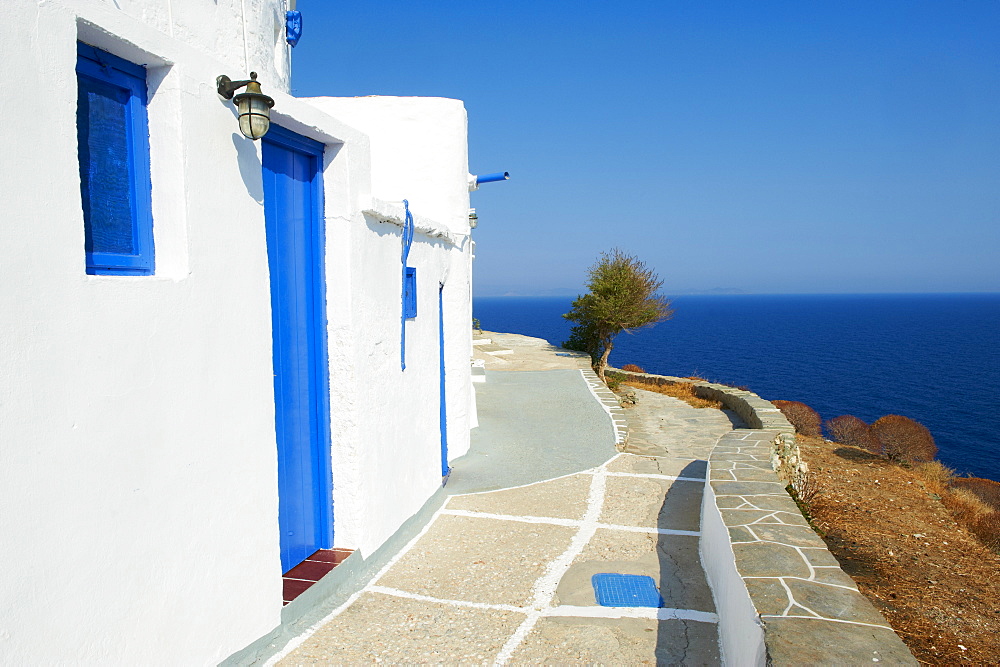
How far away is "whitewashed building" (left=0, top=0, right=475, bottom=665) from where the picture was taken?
88.8 inches

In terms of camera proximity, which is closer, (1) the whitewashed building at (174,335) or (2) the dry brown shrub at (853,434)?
(1) the whitewashed building at (174,335)

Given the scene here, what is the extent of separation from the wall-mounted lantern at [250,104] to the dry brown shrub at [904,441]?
1376 centimetres

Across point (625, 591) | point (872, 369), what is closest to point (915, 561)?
point (625, 591)

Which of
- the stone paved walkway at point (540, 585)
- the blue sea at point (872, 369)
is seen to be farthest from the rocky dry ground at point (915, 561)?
the blue sea at point (872, 369)

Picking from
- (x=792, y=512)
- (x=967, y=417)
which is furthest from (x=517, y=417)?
(x=967, y=417)

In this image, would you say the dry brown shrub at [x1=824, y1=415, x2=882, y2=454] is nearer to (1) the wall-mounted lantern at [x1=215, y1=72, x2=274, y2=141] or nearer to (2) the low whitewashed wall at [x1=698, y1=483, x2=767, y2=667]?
(2) the low whitewashed wall at [x1=698, y1=483, x2=767, y2=667]

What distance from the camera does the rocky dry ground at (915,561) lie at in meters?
4.87

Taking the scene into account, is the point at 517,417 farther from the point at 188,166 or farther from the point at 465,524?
the point at 188,166

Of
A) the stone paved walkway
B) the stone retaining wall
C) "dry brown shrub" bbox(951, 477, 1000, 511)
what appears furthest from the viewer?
"dry brown shrub" bbox(951, 477, 1000, 511)

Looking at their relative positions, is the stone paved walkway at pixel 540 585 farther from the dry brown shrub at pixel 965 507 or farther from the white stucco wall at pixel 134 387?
the dry brown shrub at pixel 965 507

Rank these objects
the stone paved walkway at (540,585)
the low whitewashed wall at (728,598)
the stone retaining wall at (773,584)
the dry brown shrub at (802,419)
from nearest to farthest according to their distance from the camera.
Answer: the stone retaining wall at (773,584), the low whitewashed wall at (728,598), the stone paved walkway at (540,585), the dry brown shrub at (802,419)

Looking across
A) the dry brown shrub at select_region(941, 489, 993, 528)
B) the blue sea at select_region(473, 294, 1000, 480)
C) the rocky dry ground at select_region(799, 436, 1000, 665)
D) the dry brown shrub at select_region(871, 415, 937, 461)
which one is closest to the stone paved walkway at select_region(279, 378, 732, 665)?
the rocky dry ground at select_region(799, 436, 1000, 665)

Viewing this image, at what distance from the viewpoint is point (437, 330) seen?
6738 mm

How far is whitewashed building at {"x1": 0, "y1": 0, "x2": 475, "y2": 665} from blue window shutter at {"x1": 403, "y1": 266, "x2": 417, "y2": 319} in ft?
0.84
